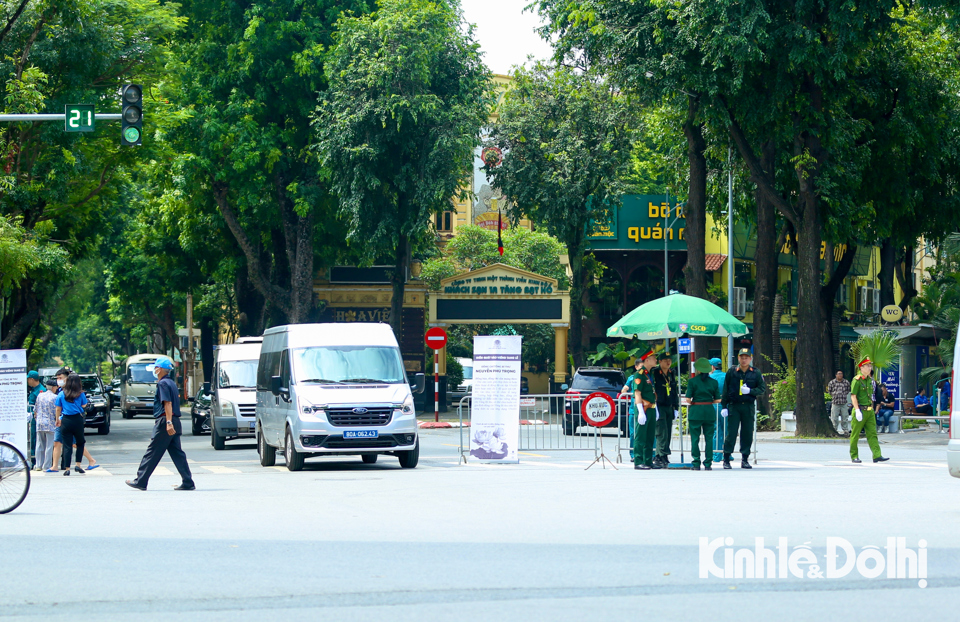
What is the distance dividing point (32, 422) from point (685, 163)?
65.7 feet

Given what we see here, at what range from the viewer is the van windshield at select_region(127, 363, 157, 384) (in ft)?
175

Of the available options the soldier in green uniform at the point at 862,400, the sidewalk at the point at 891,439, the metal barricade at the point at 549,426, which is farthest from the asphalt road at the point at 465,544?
the sidewalk at the point at 891,439

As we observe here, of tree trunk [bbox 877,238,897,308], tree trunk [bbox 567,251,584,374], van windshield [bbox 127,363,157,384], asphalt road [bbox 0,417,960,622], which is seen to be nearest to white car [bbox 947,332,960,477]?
asphalt road [bbox 0,417,960,622]

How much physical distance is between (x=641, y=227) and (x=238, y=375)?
29509 mm

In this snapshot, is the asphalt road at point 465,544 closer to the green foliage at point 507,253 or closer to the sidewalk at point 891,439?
the sidewalk at point 891,439

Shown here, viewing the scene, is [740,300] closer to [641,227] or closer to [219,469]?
[641,227]

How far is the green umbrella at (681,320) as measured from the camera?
1939 centimetres

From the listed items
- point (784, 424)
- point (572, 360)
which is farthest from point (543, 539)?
point (572, 360)

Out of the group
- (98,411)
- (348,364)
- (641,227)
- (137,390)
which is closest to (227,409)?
(348,364)

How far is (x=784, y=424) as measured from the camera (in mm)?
31438

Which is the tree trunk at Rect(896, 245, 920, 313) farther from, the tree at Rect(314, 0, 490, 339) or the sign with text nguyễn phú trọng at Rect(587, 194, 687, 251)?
the tree at Rect(314, 0, 490, 339)

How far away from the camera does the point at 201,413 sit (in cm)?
3284

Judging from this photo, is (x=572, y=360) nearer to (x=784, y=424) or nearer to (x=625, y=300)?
(x=625, y=300)

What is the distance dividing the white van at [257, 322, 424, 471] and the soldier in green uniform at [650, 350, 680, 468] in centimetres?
379
